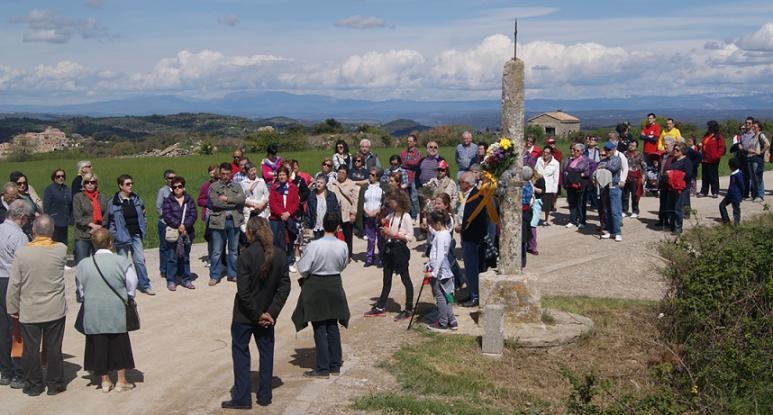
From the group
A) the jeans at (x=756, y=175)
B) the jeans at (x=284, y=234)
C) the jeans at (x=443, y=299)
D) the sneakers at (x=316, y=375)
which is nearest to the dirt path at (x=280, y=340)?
the sneakers at (x=316, y=375)

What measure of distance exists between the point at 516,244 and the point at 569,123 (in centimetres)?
5575

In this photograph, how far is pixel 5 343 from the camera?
8.08 metres

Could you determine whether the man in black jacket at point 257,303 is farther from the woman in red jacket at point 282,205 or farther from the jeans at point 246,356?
the woman in red jacket at point 282,205

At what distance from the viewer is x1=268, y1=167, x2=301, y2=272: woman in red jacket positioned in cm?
1277

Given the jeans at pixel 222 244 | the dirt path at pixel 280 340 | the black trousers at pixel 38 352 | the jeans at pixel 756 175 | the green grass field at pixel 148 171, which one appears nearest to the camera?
the dirt path at pixel 280 340

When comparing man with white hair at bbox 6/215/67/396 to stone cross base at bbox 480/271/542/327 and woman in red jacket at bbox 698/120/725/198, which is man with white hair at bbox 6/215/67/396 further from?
woman in red jacket at bbox 698/120/725/198

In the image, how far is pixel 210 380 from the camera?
8.10m

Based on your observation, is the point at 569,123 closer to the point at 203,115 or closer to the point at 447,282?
the point at 447,282

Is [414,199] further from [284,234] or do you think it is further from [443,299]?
[443,299]

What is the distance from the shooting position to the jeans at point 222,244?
40.3ft

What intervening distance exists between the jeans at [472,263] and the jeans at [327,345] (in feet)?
9.79

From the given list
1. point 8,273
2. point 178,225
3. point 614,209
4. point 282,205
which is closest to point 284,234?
point 282,205

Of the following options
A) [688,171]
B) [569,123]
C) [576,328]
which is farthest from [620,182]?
[569,123]

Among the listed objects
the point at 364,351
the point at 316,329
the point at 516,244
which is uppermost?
the point at 516,244
